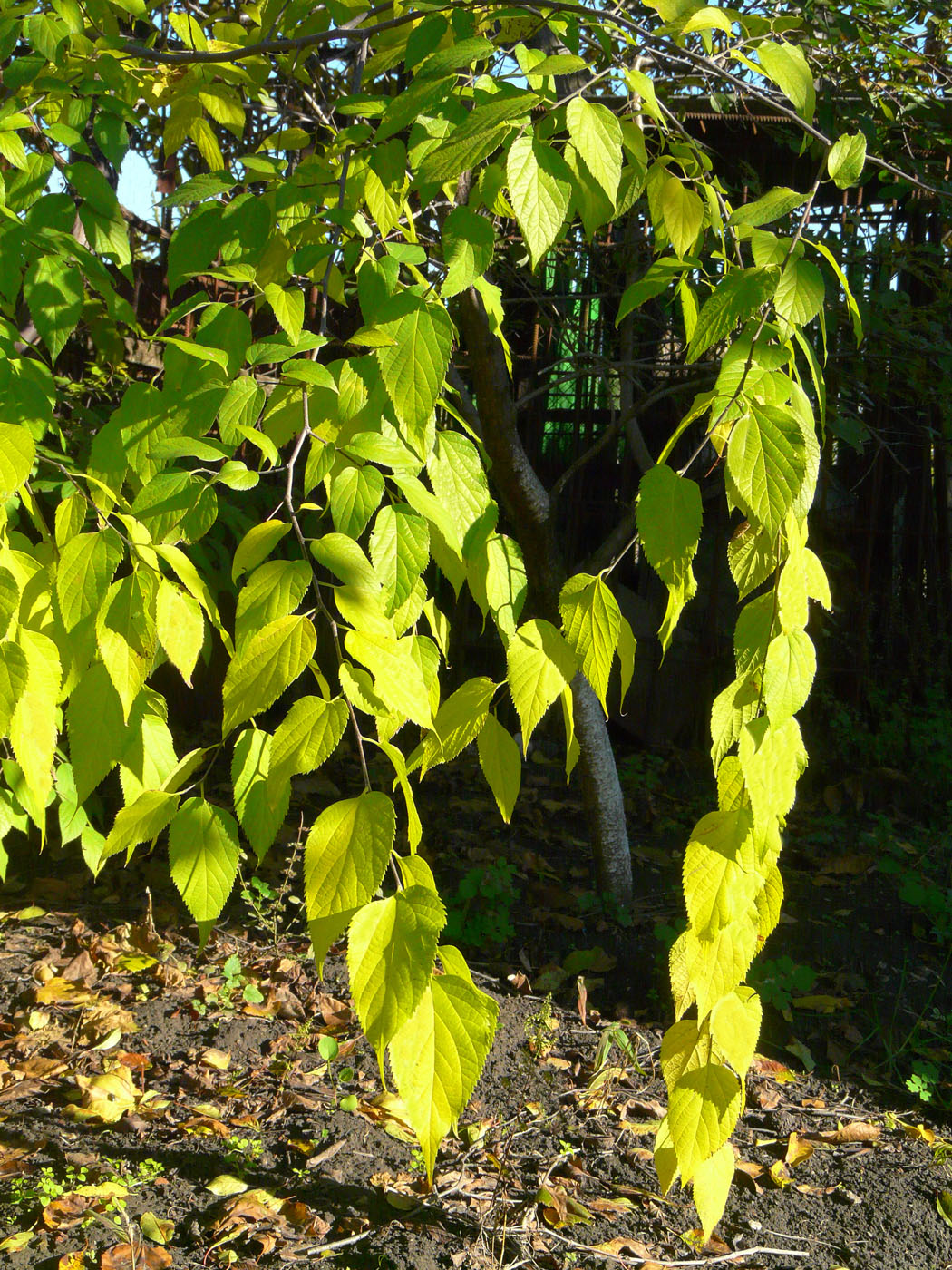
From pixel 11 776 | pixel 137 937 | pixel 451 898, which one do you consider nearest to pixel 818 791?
pixel 451 898

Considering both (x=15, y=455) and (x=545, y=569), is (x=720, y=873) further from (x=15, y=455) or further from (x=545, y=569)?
(x=545, y=569)

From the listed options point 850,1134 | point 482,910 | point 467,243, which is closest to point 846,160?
point 467,243

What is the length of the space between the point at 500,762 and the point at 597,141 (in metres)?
0.63

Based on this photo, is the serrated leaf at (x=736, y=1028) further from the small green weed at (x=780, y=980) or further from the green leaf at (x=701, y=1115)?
the small green weed at (x=780, y=980)

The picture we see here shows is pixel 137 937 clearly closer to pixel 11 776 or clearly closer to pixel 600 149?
pixel 11 776

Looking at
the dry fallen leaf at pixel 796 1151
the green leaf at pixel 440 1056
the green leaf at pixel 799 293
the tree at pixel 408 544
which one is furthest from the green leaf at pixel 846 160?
the dry fallen leaf at pixel 796 1151

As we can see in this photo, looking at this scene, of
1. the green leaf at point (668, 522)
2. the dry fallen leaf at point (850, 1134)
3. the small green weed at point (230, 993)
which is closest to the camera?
the green leaf at point (668, 522)

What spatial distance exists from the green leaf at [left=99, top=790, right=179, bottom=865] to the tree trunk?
232 cm

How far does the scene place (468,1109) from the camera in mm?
2611

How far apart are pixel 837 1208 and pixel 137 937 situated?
7.16ft

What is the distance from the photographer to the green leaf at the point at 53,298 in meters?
1.41

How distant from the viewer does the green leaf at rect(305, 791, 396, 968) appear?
0.81 meters

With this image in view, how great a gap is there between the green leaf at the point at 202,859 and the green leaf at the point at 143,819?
2 centimetres

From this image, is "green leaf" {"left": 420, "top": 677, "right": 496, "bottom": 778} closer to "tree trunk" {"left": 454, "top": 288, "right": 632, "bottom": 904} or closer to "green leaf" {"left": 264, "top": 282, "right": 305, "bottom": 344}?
"green leaf" {"left": 264, "top": 282, "right": 305, "bottom": 344}
